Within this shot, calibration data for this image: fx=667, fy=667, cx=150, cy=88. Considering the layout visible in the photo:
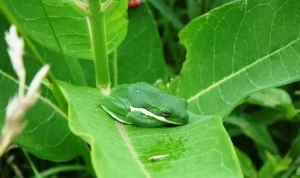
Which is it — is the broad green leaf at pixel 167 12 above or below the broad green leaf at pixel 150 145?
above

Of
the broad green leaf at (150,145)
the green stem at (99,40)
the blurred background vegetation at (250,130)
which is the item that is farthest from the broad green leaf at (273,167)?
the green stem at (99,40)

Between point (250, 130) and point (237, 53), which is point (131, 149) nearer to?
point (237, 53)

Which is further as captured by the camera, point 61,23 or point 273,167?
point 273,167

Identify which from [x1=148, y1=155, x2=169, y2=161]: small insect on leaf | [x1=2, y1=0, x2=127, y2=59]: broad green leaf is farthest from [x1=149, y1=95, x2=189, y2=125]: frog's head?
[x1=2, y1=0, x2=127, y2=59]: broad green leaf

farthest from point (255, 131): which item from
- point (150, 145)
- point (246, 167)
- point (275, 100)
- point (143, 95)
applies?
point (150, 145)

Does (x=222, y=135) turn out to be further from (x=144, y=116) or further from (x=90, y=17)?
(x=90, y=17)

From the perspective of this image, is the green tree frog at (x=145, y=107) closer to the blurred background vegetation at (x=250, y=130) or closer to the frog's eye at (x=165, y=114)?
the frog's eye at (x=165, y=114)
